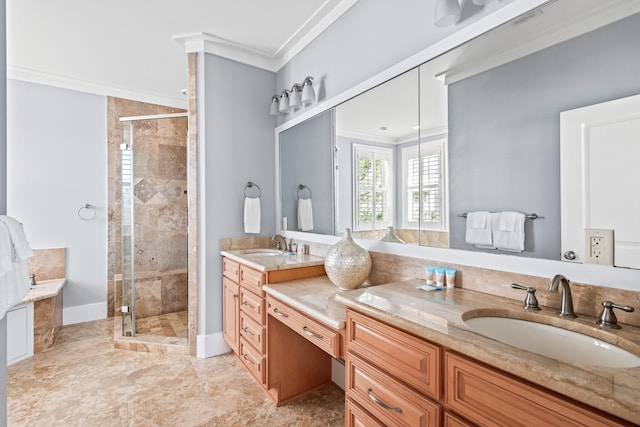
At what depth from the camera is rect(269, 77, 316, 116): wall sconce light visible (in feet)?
8.11

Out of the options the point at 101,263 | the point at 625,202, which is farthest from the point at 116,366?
the point at 625,202

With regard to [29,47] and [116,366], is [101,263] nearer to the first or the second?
[116,366]

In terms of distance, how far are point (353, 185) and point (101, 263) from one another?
3.28m

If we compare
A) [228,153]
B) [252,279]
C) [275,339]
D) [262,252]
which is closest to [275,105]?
[228,153]

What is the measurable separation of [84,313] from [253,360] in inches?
103

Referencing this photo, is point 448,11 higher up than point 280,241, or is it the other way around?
point 448,11

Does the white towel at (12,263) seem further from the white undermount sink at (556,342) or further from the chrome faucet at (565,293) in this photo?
the chrome faucet at (565,293)

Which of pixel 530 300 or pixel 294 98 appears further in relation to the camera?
pixel 294 98

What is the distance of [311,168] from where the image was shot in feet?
8.55

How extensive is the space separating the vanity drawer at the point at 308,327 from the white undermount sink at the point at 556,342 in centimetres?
59

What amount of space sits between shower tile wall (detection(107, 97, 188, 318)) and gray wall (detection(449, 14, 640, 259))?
325 centimetres

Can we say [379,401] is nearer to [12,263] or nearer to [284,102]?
[12,263]

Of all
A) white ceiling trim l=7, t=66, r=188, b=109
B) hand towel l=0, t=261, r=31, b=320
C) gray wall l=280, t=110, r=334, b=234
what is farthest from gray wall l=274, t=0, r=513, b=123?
white ceiling trim l=7, t=66, r=188, b=109

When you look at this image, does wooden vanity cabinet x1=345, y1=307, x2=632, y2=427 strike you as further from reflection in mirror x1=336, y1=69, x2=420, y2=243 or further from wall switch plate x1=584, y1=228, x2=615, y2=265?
reflection in mirror x1=336, y1=69, x2=420, y2=243
